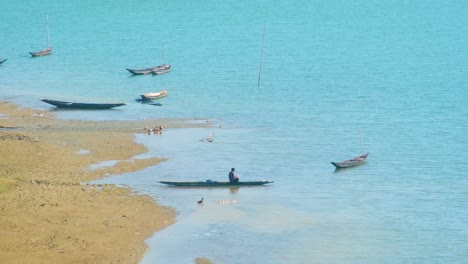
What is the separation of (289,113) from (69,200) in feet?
92.5

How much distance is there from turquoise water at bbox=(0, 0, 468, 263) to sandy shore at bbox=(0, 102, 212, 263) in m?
1.31

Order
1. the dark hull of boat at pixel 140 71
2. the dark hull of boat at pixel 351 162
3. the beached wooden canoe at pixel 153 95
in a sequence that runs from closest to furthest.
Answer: the dark hull of boat at pixel 351 162
the beached wooden canoe at pixel 153 95
the dark hull of boat at pixel 140 71

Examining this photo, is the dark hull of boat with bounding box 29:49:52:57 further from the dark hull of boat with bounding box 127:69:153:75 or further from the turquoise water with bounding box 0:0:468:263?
the dark hull of boat with bounding box 127:69:153:75

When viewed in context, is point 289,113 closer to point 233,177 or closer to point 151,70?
point 233,177

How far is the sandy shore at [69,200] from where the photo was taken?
3634 cm

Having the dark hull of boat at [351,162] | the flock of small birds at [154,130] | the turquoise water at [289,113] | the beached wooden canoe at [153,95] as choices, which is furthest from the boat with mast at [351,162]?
the beached wooden canoe at [153,95]

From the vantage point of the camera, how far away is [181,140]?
58.2m

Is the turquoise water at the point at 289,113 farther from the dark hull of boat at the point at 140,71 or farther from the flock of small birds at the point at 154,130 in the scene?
the flock of small birds at the point at 154,130

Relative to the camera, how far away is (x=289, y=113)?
68438mm

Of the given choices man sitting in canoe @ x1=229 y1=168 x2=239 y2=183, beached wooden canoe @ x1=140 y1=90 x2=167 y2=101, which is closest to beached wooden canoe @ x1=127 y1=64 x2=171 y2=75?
beached wooden canoe @ x1=140 y1=90 x2=167 y2=101

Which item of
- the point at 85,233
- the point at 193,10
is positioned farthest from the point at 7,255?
the point at 193,10

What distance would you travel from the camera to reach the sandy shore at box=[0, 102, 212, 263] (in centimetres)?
3634

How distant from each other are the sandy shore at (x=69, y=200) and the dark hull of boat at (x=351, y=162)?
363 inches

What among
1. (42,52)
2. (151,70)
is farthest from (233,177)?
(42,52)
